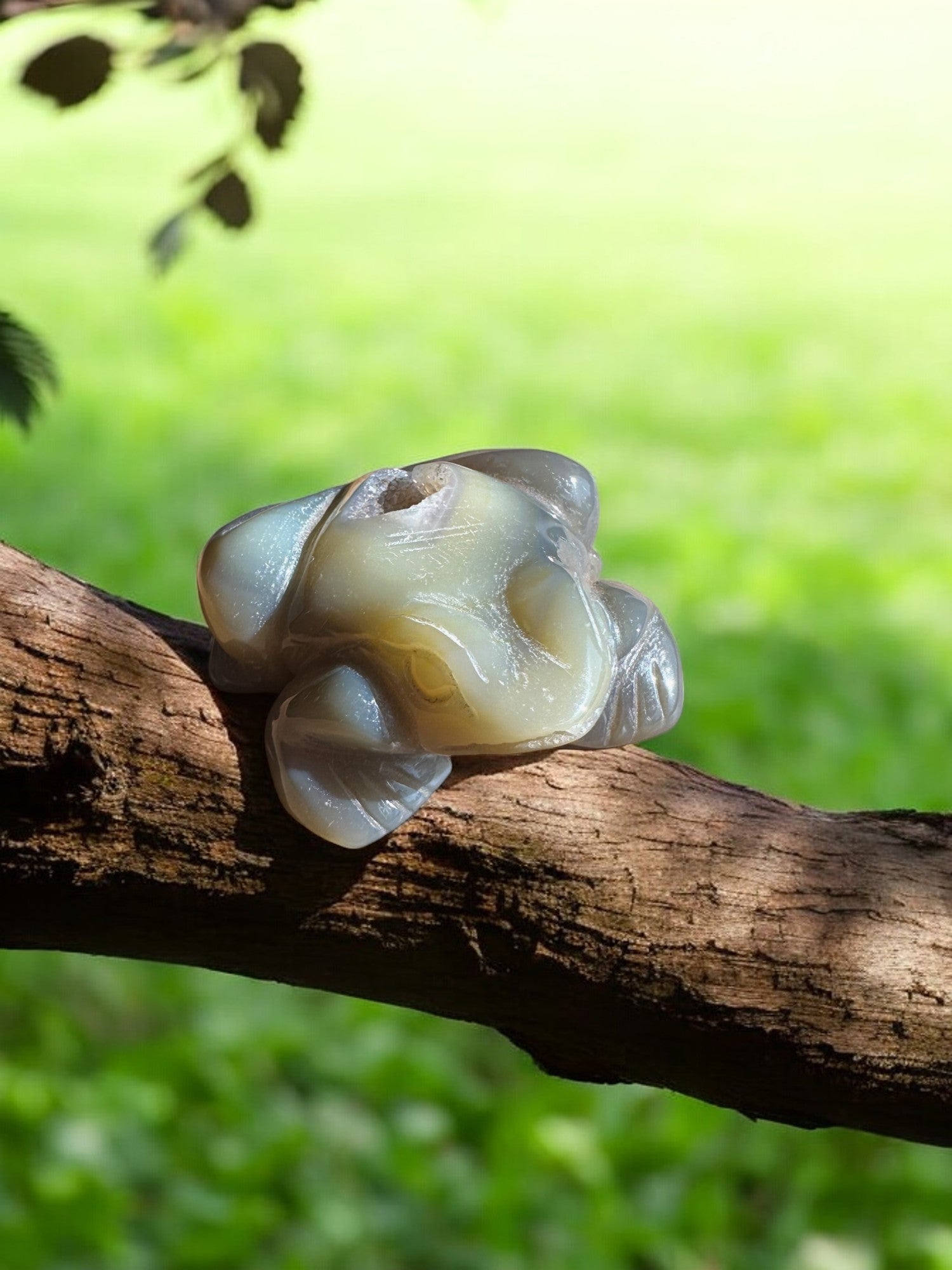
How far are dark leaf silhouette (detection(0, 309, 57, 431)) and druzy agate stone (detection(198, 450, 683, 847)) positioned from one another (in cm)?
14

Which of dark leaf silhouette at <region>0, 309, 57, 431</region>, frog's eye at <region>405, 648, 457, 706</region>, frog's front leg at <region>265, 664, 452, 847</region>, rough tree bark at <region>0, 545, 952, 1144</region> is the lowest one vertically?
rough tree bark at <region>0, 545, 952, 1144</region>

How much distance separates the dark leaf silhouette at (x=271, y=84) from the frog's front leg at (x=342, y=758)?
0.53 meters

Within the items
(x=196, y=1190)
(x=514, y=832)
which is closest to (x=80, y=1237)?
(x=196, y=1190)

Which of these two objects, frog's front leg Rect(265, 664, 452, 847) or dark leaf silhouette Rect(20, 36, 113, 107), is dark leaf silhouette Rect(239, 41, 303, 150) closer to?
dark leaf silhouette Rect(20, 36, 113, 107)

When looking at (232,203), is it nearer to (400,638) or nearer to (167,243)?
(167,243)

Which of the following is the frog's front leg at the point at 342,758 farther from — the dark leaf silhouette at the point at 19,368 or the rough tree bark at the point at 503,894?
the dark leaf silhouette at the point at 19,368

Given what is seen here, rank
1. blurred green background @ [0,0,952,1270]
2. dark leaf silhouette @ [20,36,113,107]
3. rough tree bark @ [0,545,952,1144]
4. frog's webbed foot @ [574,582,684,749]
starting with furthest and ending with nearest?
1. blurred green background @ [0,0,952,1270]
2. dark leaf silhouette @ [20,36,113,107]
3. frog's webbed foot @ [574,582,684,749]
4. rough tree bark @ [0,545,952,1144]

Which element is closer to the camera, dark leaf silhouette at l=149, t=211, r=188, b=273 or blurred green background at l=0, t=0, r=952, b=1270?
dark leaf silhouette at l=149, t=211, r=188, b=273

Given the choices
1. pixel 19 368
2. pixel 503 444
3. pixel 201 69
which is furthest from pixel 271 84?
pixel 503 444

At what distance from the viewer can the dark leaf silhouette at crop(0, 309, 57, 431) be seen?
0.94 meters

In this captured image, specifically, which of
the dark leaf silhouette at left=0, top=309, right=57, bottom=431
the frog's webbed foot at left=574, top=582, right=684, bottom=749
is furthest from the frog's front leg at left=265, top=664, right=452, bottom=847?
the dark leaf silhouette at left=0, top=309, right=57, bottom=431

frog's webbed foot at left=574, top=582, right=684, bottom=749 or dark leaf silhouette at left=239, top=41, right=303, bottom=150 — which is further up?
dark leaf silhouette at left=239, top=41, right=303, bottom=150

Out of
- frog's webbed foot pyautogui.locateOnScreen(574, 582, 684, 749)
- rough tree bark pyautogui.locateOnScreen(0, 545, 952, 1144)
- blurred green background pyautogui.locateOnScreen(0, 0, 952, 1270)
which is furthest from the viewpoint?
blurred green background pyautogui.locateOnScreen(0, 0, 952, 1270)

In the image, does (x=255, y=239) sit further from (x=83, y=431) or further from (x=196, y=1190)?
(x=196, y=1190)
